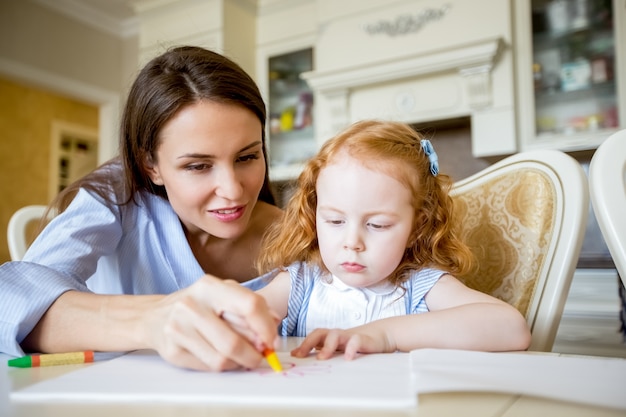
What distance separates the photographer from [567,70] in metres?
2.96

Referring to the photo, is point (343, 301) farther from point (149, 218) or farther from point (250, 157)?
point (149, 218)

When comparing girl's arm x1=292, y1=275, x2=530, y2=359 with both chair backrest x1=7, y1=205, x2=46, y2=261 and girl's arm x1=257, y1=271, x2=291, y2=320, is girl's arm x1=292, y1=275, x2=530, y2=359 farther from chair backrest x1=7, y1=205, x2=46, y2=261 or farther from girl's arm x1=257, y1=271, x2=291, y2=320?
chair backrest x1=7, y1=205, x2=46, y2=261

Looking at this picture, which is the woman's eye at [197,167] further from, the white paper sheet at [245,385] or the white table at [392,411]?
the white table at [392,411]

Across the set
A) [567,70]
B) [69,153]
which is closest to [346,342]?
[567,70]

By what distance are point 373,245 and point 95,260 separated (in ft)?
1.71

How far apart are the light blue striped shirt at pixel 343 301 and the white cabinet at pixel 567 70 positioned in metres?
2.18

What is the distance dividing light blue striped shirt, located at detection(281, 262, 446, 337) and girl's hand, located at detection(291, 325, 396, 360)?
231mm

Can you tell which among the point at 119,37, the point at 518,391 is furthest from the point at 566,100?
the point at 119,37

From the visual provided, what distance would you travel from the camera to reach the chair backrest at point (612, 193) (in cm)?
74

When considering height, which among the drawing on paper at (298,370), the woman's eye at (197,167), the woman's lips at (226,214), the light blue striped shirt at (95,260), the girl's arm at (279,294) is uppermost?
the woman's eye at (197,167)

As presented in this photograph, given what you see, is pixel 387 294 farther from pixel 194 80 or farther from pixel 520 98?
pixel 520 98

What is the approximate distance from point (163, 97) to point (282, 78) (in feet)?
9.85

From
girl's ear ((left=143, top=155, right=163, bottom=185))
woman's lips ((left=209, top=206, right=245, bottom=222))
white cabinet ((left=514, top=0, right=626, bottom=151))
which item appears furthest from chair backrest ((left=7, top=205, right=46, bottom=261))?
white cabinet ((left=514, top=0, right=626, bottom=151))

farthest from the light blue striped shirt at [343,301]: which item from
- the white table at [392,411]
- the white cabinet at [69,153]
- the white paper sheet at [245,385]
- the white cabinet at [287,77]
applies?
the white cabinet at [69,153]
